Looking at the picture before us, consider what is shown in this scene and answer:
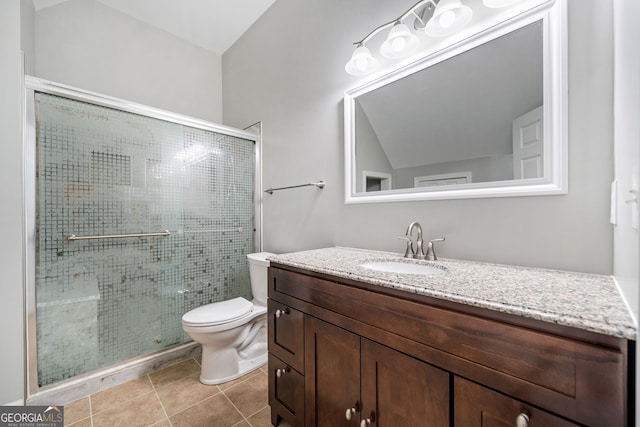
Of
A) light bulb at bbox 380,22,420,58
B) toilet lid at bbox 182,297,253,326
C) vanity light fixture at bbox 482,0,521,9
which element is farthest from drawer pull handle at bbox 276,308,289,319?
vanity light fixture at bbox 482,0,521,9

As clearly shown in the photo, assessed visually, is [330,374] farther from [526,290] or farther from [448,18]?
[448,18]

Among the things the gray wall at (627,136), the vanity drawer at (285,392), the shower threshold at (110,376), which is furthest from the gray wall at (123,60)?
the gray wall at (627,136)

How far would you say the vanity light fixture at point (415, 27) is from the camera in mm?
1077

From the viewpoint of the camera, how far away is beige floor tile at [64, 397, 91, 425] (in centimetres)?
138

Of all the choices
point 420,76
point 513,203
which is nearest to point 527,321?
point 513,203

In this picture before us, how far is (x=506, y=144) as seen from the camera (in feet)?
3.50

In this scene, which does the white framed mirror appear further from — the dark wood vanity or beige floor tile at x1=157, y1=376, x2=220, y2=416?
beige floor tile at x1=157, y1=376, x2=220, y2=416

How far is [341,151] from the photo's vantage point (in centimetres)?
167

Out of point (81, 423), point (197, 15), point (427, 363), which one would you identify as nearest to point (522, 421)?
point (427, 363)

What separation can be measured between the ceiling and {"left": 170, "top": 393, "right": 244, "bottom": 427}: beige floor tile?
117 inches

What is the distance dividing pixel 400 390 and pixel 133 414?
1544 millimetres

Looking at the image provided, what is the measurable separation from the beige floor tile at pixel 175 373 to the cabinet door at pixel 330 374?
1.16 metres

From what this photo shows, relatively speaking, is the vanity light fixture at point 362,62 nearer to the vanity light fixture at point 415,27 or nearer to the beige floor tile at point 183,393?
the vanity light fixture at point 415,27

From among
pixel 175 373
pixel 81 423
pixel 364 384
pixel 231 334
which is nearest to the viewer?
pixel 364 384
